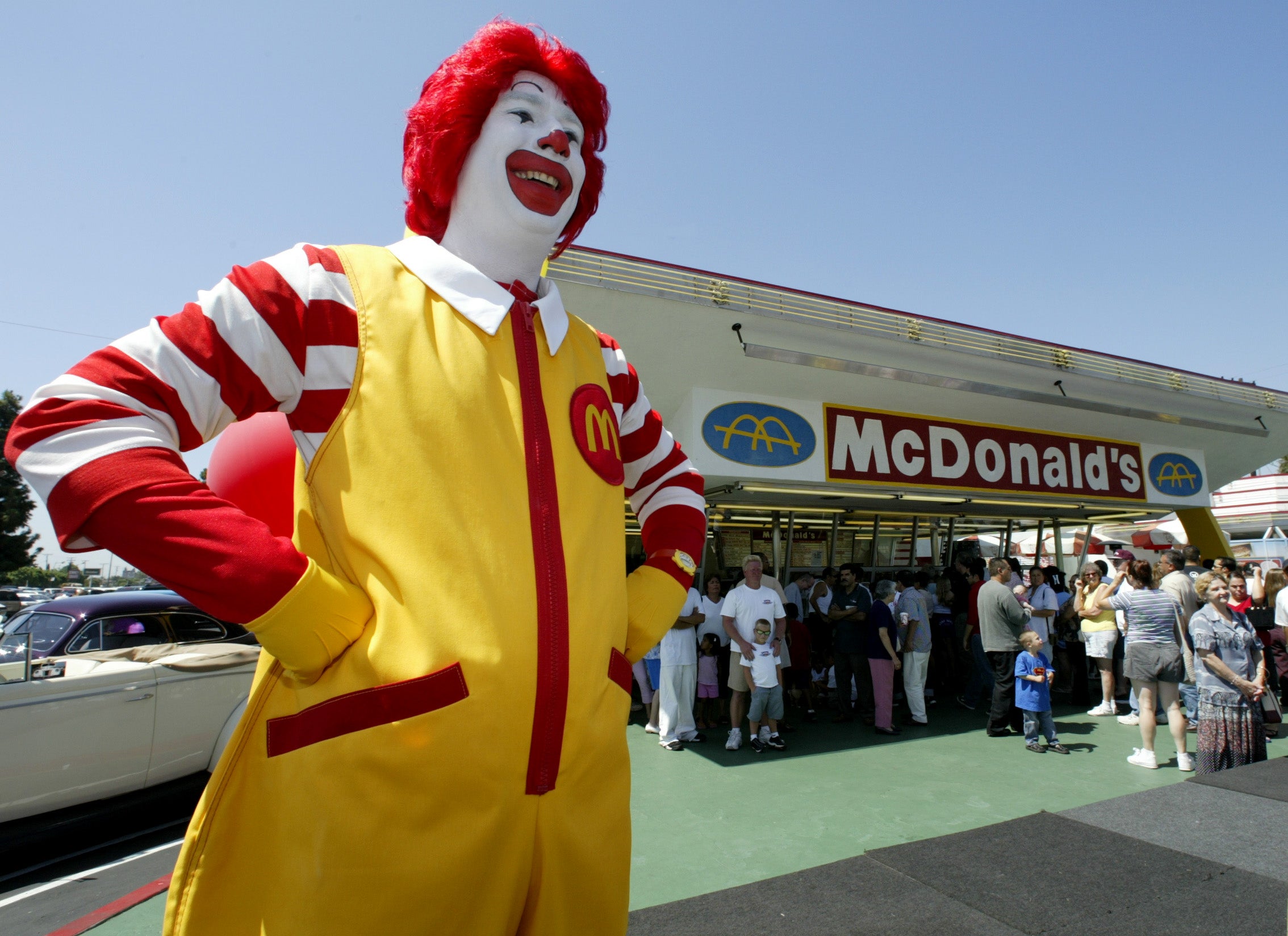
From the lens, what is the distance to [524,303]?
5.00ft

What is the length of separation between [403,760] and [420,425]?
0.54 metres

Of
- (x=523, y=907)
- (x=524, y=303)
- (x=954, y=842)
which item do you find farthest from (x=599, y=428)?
(x=954, y=842)

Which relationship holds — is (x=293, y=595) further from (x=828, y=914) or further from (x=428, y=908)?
(x=828, y=914)

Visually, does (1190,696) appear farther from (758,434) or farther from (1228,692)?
(758,434)

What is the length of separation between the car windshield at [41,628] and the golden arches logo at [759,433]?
18.7 feet

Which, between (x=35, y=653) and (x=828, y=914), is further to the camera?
(x=35, y=653)

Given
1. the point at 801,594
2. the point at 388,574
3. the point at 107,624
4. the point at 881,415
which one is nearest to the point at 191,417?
the point at 388,574

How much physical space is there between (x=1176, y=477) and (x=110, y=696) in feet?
43.6

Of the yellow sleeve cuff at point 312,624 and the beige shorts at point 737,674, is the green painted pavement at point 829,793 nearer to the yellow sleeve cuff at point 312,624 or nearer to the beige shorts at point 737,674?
the beige shorts at point 737,674

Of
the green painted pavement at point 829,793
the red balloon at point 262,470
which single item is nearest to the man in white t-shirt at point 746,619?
the green painted pavement at point 829,793

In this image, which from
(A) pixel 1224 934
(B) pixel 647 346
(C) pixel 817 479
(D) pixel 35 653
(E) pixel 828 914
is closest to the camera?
(A) pixel 1224 934

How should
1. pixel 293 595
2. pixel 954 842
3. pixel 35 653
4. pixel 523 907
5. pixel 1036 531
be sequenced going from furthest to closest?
pixel 1036 531 < pixel 35 653 < pixel 954 842 < pixel 523 907 < pixel 293 595

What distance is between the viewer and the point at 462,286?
1.44 metres

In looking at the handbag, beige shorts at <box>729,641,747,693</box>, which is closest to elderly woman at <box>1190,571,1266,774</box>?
the handbag
